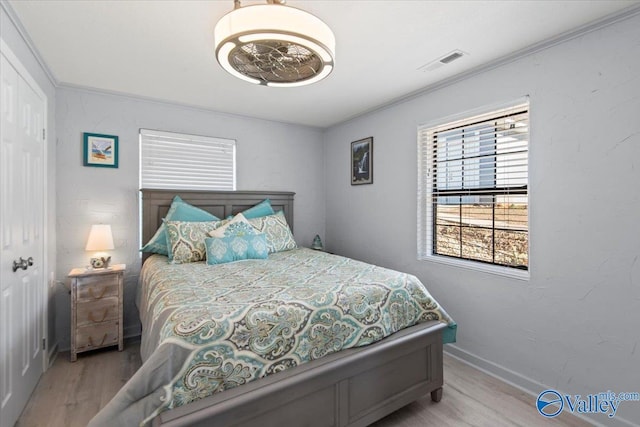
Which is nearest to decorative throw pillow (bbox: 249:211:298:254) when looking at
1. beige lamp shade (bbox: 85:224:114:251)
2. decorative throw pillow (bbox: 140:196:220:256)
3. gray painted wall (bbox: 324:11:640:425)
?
decorative throw pillow (bbox: 140:196:220:256)

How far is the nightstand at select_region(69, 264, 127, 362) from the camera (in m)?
2.63

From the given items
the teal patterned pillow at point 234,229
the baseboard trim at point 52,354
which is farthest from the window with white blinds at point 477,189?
the baseboard trim at point 52,354

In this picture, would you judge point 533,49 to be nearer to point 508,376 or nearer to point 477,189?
point 477,189

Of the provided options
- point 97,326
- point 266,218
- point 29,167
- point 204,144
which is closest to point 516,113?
point 266,218

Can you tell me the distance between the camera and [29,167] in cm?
209

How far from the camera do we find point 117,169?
3133 millimetres

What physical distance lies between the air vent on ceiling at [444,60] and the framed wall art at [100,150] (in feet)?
9.87

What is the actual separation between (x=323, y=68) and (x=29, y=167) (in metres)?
2.10

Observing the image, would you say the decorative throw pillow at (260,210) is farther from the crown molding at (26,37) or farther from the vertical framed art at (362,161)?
the crown molding at (26,37)

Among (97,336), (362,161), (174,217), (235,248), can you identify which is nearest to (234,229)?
(235,248)

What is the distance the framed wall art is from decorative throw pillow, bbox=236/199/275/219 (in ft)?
4.64

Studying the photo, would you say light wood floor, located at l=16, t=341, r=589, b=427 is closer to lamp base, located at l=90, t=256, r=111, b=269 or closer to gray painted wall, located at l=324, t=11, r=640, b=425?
gray painted wall, located at l=324, t=11, r=640, b=425

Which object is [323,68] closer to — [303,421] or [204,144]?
[303,421]

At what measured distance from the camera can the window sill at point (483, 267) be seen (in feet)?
7.57
